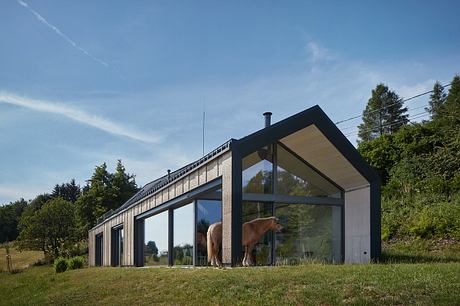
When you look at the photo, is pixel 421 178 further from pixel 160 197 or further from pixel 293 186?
pixel 160 197

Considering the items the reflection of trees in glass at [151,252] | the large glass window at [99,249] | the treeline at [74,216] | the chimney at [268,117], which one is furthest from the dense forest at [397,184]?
the large glass window at [99,249]

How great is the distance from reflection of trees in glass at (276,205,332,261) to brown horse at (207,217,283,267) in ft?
3.49

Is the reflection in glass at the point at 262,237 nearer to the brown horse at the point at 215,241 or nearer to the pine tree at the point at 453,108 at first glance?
the brown horse at the point at 215,241

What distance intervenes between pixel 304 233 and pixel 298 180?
1897mm

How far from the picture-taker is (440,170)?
24500 millimetres

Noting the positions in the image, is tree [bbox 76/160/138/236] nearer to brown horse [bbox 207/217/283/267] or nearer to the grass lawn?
the grass lawn

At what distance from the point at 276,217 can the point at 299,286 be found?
805 cm

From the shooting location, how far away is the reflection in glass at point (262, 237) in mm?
16984

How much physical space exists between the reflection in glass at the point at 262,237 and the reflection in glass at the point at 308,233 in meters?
0.33

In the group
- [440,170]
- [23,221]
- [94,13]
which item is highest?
[94,13]

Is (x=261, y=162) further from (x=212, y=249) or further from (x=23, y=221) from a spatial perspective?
(x=23, y=221)

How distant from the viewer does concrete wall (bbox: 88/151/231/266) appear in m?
16.3

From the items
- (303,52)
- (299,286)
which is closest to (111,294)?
(299,286)

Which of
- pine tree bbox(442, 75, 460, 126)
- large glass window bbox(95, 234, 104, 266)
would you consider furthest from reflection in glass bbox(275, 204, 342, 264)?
large glass window bbox(95, 234, 104, 266)
